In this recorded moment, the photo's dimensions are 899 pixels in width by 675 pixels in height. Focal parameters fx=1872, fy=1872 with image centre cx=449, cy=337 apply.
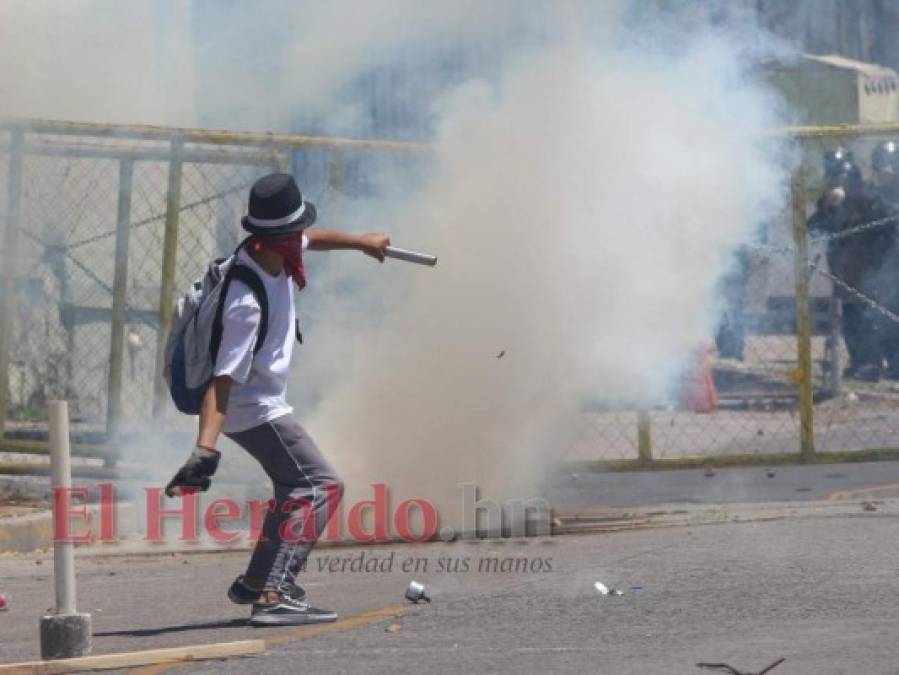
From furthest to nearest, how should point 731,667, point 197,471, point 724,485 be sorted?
point 724,485 < point 197,471 < point 731,667

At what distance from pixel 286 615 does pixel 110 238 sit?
14.1 feet

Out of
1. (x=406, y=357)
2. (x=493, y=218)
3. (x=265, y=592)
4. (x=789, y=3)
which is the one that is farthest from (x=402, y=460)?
(x=789, y=3)

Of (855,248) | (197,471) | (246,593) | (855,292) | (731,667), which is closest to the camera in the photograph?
(731,667)

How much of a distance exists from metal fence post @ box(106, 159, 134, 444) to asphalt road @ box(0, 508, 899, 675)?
1.53 meters

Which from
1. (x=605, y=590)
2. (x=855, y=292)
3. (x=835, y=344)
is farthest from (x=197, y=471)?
(x=835, y=344)

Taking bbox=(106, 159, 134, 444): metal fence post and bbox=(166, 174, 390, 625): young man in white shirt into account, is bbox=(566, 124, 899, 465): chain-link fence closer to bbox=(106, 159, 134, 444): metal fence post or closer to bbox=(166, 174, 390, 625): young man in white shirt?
bbox=(106, 159, 134, 444): metal fence post

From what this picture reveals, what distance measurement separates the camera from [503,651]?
218 inches

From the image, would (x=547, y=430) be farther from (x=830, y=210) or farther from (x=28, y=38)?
(x=28, y=38)

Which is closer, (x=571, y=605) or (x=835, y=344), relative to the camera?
(x=571, y=605)

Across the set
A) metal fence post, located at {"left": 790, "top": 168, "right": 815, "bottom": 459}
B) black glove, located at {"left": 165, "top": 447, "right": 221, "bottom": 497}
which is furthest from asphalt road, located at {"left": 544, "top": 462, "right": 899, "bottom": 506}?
black glove, located at {"left": 165, "top": 447, "right": 221, "bottom": 497}

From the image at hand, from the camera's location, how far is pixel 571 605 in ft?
21.1

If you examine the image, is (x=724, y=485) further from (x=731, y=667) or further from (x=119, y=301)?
(x=731, y=667)

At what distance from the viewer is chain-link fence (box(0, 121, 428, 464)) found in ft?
32.5

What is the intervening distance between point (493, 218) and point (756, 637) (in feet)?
13.1
